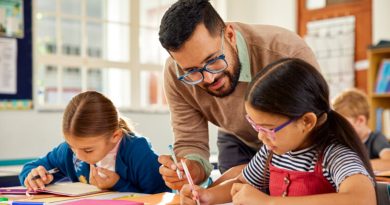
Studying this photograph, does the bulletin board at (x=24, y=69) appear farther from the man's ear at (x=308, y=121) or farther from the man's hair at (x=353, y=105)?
the man's ear at (x=308, y=121)

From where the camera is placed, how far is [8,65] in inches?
168

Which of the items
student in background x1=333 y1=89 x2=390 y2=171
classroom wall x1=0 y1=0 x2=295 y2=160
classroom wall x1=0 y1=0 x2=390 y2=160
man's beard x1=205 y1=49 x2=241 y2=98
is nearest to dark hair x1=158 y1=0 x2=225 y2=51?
man's beard x1=205 y1=49 x2=241 y2=98

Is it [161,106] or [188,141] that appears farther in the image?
[161,106]

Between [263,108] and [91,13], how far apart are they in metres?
4.33

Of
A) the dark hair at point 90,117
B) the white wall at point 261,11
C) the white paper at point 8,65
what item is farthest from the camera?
the white wall at point 261,11

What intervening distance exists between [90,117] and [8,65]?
2965 millimetres

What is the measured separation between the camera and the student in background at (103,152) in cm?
159

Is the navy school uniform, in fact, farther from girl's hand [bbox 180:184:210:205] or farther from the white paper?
the white paper

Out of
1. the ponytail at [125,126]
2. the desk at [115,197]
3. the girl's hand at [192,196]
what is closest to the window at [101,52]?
the ponytail at [125,126]

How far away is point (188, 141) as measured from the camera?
173 centimetres

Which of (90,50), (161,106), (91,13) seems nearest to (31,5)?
(91,13)

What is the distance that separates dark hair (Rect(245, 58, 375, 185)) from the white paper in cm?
352

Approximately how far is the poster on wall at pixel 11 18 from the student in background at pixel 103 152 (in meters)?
2.75

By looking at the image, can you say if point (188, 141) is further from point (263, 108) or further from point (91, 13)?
point (91, 13)
